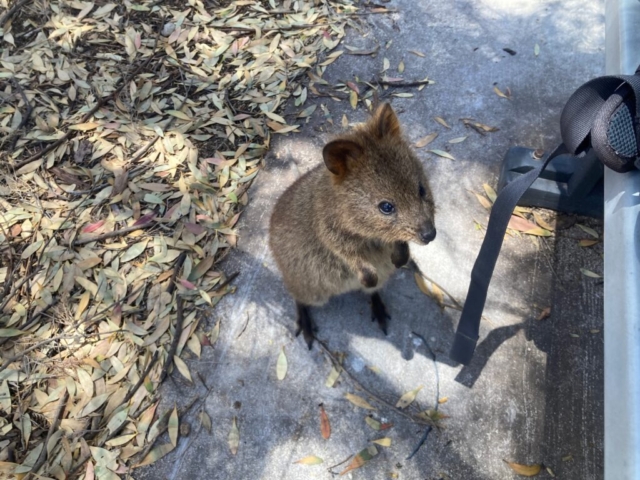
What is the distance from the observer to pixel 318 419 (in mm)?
2705

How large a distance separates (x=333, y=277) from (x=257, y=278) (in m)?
0.69

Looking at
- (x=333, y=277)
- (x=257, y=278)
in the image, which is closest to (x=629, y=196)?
(x=333, y=277)

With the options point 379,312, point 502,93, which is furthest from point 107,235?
point 502,93

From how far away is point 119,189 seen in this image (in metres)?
3.62

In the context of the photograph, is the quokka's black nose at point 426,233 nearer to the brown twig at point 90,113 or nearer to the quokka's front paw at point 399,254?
the quokka's front paw at point 399,254

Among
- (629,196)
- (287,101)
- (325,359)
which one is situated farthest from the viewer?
(287,101)

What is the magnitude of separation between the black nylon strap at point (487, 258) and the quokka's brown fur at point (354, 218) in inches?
12.7

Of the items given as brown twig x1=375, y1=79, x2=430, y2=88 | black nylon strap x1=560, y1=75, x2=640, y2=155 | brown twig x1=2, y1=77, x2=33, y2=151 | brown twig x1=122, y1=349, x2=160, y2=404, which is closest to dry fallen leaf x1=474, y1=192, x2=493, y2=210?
brown twig x1=375, y1=79, x2=430, y2=88

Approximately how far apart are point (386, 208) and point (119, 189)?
2231mm

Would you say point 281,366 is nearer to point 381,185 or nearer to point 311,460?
point 311,460

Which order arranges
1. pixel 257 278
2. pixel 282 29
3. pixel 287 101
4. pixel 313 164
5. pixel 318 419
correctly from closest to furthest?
pixel 318 419 → pixel 257 278 → pixel 313 164 → pixel 287 101 → pixel 282 29

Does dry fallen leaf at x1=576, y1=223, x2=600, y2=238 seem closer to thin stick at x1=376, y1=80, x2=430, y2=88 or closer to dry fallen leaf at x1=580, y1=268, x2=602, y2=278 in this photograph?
dry fallen leaf at x1=580, y1=268, x2=602, y2=278

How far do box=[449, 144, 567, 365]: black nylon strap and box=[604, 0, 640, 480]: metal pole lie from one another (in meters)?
0.29

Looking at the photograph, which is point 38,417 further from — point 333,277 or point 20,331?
point 333,277
